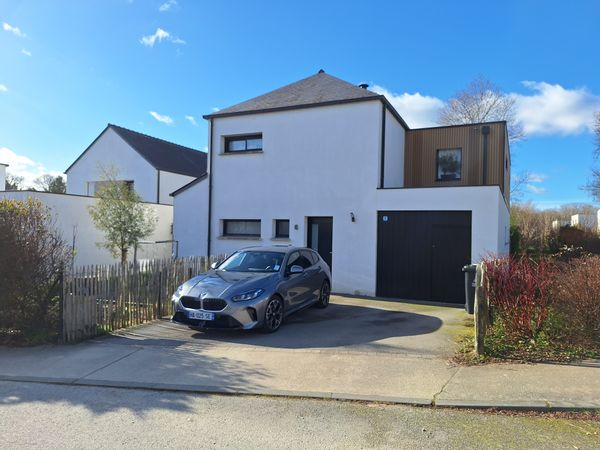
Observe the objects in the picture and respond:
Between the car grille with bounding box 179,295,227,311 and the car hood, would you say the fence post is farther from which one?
the car grille with bounding box 179,295,227,311

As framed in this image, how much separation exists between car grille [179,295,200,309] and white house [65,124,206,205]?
1906cm

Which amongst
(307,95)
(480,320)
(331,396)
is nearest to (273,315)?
(331,396)

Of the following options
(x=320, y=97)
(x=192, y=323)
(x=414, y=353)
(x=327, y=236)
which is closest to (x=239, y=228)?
(x=327, y=236)

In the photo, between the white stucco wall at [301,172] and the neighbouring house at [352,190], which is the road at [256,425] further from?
the white stucco wall at [301,172]

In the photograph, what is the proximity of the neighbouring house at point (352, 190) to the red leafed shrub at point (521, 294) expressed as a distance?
4.52m

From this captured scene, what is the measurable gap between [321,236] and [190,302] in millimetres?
7109

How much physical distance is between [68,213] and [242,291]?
1473 centimetres

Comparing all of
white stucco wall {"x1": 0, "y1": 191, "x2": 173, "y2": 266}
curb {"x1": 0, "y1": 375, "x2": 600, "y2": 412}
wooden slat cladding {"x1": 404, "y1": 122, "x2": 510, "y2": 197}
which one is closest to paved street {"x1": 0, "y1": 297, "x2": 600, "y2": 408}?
curb {"x1": 0, "y1": 375, "x2": 600, "y2": 412}

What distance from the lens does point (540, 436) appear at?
3941 millimetres

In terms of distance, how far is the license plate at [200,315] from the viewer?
7.66 metres

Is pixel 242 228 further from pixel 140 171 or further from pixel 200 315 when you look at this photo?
pixel 140 171

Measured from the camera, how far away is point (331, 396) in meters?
4.96

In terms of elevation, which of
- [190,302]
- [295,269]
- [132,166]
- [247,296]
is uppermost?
[132,166]

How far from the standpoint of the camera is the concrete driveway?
7.16 metres
